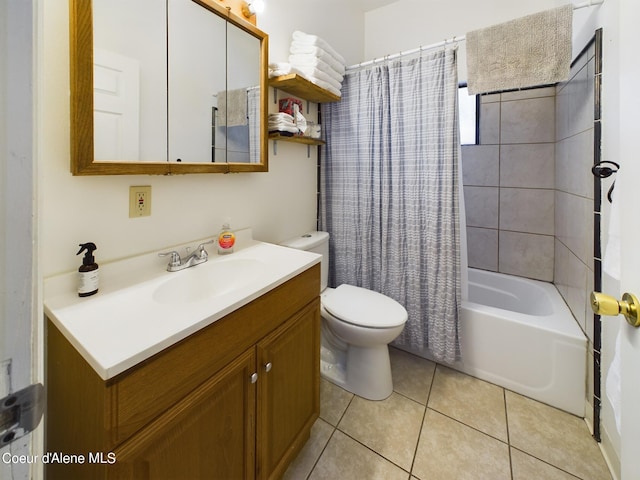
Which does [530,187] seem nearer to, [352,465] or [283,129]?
[283,129]

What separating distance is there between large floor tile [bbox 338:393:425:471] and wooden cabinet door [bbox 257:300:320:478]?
27 centimetres

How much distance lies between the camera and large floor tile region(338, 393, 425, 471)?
4.33 feet

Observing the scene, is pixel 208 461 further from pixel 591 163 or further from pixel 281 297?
pixel 591 163

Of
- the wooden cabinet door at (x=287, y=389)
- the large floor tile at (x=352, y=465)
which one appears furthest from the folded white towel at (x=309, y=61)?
the large floor tile at (x=352, y=465)

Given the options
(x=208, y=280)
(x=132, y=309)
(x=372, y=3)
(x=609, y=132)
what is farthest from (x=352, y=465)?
(x=372, y=3)

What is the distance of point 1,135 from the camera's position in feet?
1.02

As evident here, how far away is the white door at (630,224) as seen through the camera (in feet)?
1.67

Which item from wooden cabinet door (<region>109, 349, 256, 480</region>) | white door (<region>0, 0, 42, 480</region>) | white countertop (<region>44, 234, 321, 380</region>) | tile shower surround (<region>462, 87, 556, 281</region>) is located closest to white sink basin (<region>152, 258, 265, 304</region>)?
white countertop (<region>44, 234, 321, 380</region>)

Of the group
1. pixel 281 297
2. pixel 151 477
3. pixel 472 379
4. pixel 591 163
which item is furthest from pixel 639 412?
pixel 472 379

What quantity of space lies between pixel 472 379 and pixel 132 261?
1.91 m

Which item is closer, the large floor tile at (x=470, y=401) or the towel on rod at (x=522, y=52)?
the towel on rod at (x=522, y=52)

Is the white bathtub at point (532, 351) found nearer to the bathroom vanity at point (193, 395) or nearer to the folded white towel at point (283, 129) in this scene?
the bathroom vanity at point (193, 395)

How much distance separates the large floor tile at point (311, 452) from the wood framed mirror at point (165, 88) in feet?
4.29

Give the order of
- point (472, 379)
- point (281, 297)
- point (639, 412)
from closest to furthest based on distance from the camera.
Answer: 1. point (639, 412)
2. point (281, 297)
3. point (472, 379)
